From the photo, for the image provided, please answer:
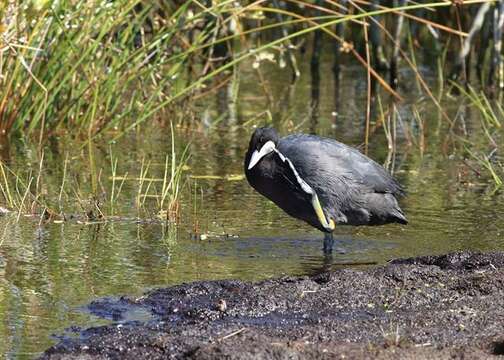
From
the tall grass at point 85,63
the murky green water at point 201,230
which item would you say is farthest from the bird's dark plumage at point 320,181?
the tall grass at point 85,63

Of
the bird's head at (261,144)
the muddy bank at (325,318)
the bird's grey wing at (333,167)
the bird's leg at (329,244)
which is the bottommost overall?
the bird's leg at (329,244)

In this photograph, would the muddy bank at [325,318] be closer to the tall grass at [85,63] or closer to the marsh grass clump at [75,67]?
A: the tall grass at [85,63]

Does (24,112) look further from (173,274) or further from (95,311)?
(95,311)

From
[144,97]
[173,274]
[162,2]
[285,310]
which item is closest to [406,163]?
[144,97]

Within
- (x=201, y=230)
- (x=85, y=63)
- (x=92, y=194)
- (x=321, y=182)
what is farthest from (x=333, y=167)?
(x=85, y=63)

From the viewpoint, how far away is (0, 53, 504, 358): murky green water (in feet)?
17.0

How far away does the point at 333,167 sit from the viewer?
6520 mm

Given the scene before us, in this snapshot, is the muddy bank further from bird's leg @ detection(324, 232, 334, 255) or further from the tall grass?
the tall grass

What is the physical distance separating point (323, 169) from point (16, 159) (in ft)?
8.82

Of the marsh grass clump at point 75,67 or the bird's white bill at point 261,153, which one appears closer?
the bird's white bill at point 261,153

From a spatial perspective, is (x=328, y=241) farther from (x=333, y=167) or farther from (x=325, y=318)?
(x=325, y=318)

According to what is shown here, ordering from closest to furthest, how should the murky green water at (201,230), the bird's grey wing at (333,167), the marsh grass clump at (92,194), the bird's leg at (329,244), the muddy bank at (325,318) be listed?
the muddy bank at (325,318) < the murky green water at (201,230) < the bird's leg at (329,244) < the bird's grey wing at (333,167) < the marsh grass clump at (92,194)

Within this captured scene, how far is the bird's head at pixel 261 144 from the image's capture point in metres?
6.30

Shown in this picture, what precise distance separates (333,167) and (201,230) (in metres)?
0.78
